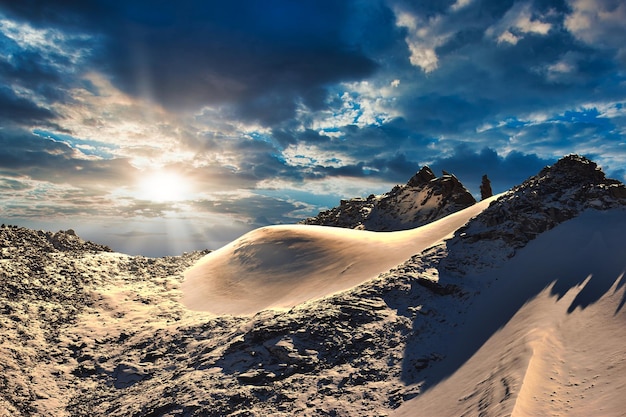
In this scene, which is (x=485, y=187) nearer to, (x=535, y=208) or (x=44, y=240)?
(x=535, y=208)

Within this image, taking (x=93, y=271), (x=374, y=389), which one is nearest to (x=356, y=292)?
(x=374, y=389)

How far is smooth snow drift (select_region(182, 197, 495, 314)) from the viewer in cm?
1991

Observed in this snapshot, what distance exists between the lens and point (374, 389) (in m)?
11.0

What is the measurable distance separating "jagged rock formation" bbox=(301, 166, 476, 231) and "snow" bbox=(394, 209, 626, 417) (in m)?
26.5

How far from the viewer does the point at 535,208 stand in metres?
17.2

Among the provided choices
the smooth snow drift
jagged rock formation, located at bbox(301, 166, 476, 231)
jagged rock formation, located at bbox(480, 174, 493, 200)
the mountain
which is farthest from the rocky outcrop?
jagged rock formation, located at bbox(480, 174, 493, 200)

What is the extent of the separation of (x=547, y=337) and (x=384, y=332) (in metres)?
4.78

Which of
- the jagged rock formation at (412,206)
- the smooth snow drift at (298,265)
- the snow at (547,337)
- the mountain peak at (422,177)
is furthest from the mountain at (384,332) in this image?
the mountain peak at (422,177)

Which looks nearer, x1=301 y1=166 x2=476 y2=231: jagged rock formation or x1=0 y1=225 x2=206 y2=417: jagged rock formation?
x1=0 y1=225 x2=206 y2=417: jagged rock formation

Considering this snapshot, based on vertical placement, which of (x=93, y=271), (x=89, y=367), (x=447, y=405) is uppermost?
(x=93, y=271)

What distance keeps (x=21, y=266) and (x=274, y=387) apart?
20475 mm

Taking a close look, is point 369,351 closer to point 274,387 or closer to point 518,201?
point 274,387

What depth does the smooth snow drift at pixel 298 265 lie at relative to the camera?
1991cm

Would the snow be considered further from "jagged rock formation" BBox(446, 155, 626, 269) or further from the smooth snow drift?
the smooth snow drift
